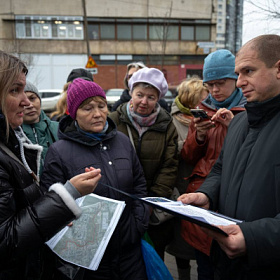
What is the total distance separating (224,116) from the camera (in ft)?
7.55

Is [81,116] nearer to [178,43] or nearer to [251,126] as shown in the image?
[251,126]

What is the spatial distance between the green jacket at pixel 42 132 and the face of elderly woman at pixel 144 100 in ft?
3.28

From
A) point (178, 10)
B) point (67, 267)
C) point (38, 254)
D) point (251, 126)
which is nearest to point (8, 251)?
point (38, 254)

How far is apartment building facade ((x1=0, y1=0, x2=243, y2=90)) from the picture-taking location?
81.1 feet

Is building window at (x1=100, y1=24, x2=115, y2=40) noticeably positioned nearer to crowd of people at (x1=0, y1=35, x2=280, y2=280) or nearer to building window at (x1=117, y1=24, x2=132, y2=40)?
building window at (x1=117, y1=24, x2=132, y2=40)

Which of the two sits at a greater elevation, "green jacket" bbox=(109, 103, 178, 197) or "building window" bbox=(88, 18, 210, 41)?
"building window" bbox=(88, 18, 210, 41)

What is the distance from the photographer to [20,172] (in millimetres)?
1492

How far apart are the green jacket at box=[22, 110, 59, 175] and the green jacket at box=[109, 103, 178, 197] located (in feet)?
2.66

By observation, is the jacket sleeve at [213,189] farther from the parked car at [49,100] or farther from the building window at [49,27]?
the building window at [49,27]

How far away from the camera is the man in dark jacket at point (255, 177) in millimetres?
1323

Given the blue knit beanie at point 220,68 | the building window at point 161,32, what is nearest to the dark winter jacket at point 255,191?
the blue knit beanie at point 220,68

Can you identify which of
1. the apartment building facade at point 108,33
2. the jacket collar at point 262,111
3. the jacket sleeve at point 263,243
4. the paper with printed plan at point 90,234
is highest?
the apartment building facade at point 108,33

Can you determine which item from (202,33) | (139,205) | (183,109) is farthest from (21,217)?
(202,33)

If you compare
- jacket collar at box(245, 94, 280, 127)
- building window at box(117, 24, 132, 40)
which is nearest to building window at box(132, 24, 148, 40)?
building window at box(117, 24, 132, 40)
